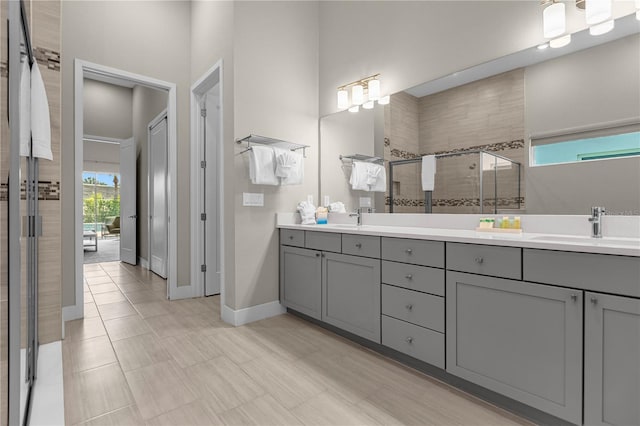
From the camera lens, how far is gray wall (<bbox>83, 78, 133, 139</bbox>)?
553 cm

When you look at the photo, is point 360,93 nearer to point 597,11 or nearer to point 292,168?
point 292,168

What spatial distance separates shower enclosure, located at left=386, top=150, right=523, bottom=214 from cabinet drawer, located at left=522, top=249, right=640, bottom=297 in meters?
0.66

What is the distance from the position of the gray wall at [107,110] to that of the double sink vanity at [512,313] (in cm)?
548

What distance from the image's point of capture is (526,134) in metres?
1.92

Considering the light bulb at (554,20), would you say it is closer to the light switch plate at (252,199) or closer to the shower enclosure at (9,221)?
the light switch plate at (252,199)

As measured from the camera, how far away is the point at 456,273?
5.44 ft

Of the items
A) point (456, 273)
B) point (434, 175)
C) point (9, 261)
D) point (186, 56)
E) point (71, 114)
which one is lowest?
point (456, 273)

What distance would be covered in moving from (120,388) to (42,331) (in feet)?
2.96

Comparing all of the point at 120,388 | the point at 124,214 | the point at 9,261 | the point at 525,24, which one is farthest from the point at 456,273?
the point at 124,214

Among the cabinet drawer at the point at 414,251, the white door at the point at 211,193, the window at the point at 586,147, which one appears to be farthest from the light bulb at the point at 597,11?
the white door at the point at 211,193

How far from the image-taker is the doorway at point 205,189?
3438mm

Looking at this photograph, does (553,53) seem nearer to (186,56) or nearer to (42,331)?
(186,56)

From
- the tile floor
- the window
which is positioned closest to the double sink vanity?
the tile floor

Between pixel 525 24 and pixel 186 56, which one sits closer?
pixel 525 24
